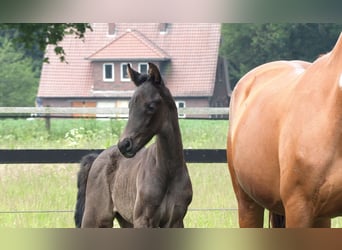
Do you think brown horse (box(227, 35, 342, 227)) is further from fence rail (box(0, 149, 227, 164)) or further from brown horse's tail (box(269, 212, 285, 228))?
fence rail (box(0, 149, 227, 164))

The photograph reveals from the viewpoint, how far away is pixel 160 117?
10.3 feet

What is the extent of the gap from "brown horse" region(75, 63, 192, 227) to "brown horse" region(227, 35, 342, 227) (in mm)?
373

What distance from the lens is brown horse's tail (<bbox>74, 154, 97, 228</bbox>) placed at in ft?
13.0

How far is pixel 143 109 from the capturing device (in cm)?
301

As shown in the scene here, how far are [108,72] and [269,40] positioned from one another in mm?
Answer: 1076

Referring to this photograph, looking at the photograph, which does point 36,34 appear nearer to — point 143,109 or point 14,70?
point 14,70

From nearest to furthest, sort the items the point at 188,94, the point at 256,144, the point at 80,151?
the point at 256,144 < the point at 188,94 < the point at 80,151

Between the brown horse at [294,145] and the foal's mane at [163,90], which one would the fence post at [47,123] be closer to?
the foal's mane at [163,90]

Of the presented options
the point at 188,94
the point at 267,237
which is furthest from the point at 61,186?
the point at 267,237

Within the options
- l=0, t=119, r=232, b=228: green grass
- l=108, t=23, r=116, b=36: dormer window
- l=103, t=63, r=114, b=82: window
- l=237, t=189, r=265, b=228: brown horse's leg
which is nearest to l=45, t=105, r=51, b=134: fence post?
l=0, t=119, r=232, b=228: green grass

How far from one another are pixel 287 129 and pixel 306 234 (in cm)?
112

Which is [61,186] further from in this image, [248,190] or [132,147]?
[248,190]

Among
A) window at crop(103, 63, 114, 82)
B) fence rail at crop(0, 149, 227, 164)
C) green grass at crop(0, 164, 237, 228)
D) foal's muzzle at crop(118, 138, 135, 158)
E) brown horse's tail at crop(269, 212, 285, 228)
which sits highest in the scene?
window at crop(103, 63, 114, 82)

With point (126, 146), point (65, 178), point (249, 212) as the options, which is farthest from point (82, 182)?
point (249, 212)
